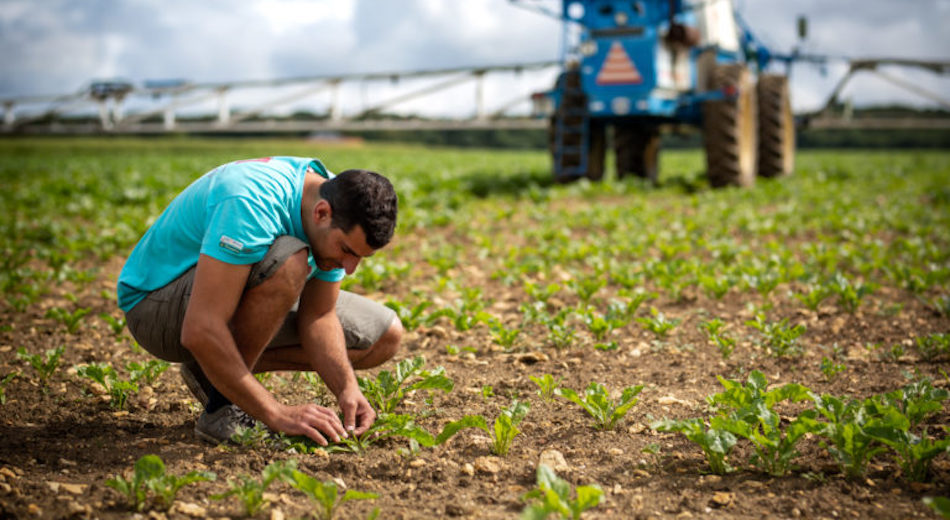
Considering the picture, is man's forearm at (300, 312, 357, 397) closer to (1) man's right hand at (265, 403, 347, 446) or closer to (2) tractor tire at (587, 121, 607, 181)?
(1) man's right hand at (265, 403, 347, 446)

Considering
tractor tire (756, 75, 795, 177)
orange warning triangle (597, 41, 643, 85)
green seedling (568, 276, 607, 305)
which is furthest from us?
tractor tire (756, 75, 795, 177)

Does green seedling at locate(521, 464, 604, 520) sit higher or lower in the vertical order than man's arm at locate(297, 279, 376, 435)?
lower

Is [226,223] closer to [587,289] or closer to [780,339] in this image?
[780,339]

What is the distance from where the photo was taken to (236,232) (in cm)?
257

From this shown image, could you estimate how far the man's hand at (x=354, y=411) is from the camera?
2.97 metres

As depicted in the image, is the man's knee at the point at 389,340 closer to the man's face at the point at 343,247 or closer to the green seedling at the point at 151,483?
the man's face at the point at 343,247

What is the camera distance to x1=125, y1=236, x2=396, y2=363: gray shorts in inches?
107

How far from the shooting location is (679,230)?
8.53m

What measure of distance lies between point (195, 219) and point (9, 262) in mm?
4519

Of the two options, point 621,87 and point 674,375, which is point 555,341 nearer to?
point 674,375

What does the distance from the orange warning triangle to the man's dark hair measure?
8799 mm

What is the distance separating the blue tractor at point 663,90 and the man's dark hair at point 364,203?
344 inches

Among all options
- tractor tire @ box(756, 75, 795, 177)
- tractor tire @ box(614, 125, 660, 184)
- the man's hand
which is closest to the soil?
the man's hand

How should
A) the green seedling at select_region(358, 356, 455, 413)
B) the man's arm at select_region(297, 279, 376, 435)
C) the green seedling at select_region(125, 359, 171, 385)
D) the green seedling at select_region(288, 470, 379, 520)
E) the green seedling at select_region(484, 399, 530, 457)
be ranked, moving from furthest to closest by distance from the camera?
the green seedling at select_region(125, 359, 171, 385) → the green seedling at select_region(358, 356, 455, 413) → the man's arm at select_region(297, 279, 376, 435) → the green seedling at select_region(484, 399, 530, 457) → the green seedling at select_region(288, 470, 379, 520)
